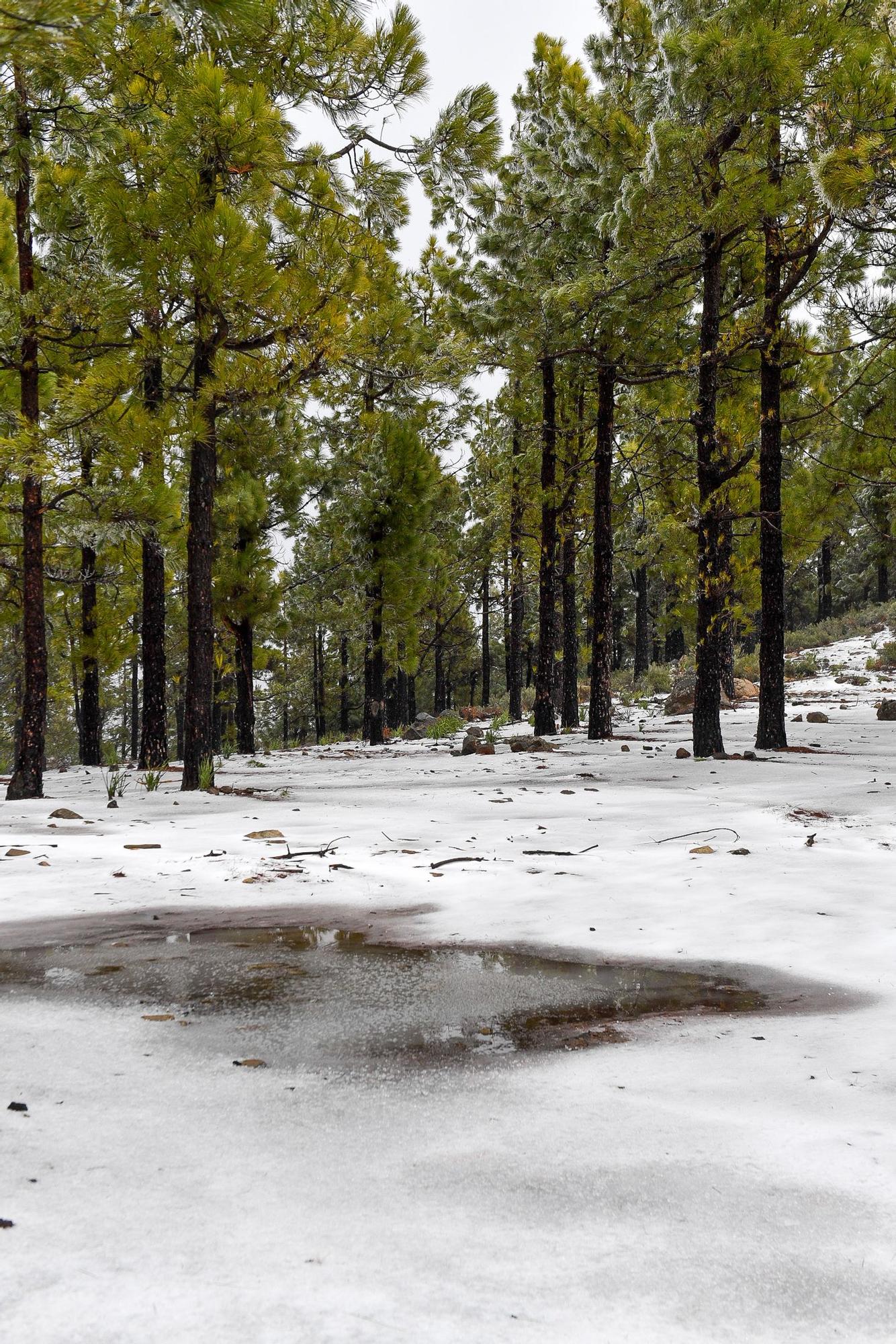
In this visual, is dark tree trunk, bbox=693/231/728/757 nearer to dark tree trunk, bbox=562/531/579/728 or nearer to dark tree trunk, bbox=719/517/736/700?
dark tree trunk, bbox=719/517/736/700

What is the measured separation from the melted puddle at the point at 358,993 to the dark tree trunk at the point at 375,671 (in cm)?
1477

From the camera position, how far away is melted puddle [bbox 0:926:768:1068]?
91.6 inches

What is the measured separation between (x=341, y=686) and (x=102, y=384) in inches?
1116

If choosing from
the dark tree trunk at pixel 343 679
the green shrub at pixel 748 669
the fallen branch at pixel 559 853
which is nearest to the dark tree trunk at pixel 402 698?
the dark tree trunk at pixel 343 679

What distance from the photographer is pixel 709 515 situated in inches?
361

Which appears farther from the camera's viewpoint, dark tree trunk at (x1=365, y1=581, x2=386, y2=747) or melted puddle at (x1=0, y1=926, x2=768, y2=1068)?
dark tree trunk at (x1=365, y1=581, x2=386, y2=747)

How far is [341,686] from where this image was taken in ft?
118

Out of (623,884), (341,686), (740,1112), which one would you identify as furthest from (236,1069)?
(341,686)

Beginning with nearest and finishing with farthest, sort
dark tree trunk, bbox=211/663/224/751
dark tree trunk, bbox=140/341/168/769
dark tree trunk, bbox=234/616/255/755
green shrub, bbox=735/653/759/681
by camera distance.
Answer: dark tree trunk, bbox=140/341/168/769 → dark tree trunk, bbox=234/616/255/755 → dark tree trunk, bbox=211/663/224/751 → green shrub, bbox=735/653/759/681

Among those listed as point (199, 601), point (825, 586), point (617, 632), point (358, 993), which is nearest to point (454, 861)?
point (358, 993)

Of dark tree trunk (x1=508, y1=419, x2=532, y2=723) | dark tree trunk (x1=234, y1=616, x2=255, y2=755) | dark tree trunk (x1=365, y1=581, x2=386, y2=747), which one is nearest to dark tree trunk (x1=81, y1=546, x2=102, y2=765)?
dark tree trunk (x1=234, y1=616, x2=255, y2=755)

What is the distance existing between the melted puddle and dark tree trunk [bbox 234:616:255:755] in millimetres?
14687

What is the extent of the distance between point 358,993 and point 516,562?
599 inches

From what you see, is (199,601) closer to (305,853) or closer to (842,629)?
(305,853)
